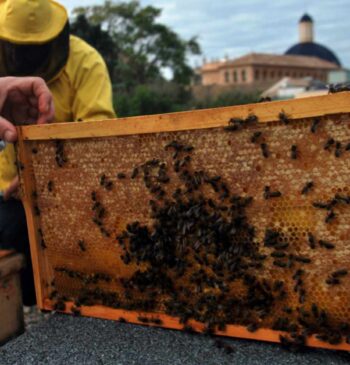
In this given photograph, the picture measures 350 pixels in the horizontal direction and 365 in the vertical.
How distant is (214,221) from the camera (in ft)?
8.67

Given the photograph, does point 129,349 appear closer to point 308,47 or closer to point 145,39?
point 145,39

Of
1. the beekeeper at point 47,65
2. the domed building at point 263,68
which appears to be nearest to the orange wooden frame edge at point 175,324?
the beekeeper at point 47,65

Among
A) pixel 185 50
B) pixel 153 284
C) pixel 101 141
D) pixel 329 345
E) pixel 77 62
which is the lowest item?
Result: pixel 329 345

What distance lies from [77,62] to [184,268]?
257 centimetres

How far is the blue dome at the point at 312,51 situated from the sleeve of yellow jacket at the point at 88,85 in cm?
7648

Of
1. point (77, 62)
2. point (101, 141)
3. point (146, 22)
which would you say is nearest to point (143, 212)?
point (101, 141)

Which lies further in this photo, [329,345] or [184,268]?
[184,268]

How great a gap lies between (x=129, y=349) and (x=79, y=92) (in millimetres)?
2550

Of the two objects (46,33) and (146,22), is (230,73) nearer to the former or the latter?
(146,22)

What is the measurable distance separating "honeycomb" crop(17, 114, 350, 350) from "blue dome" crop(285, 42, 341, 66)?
78.2 meters

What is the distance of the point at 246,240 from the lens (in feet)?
8.63

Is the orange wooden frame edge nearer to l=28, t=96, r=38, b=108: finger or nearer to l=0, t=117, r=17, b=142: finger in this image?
l=0, t=117, r=17, b=142: finger

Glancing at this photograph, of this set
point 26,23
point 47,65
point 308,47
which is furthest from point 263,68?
point 26,23

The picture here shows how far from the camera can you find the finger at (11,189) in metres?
3.88
